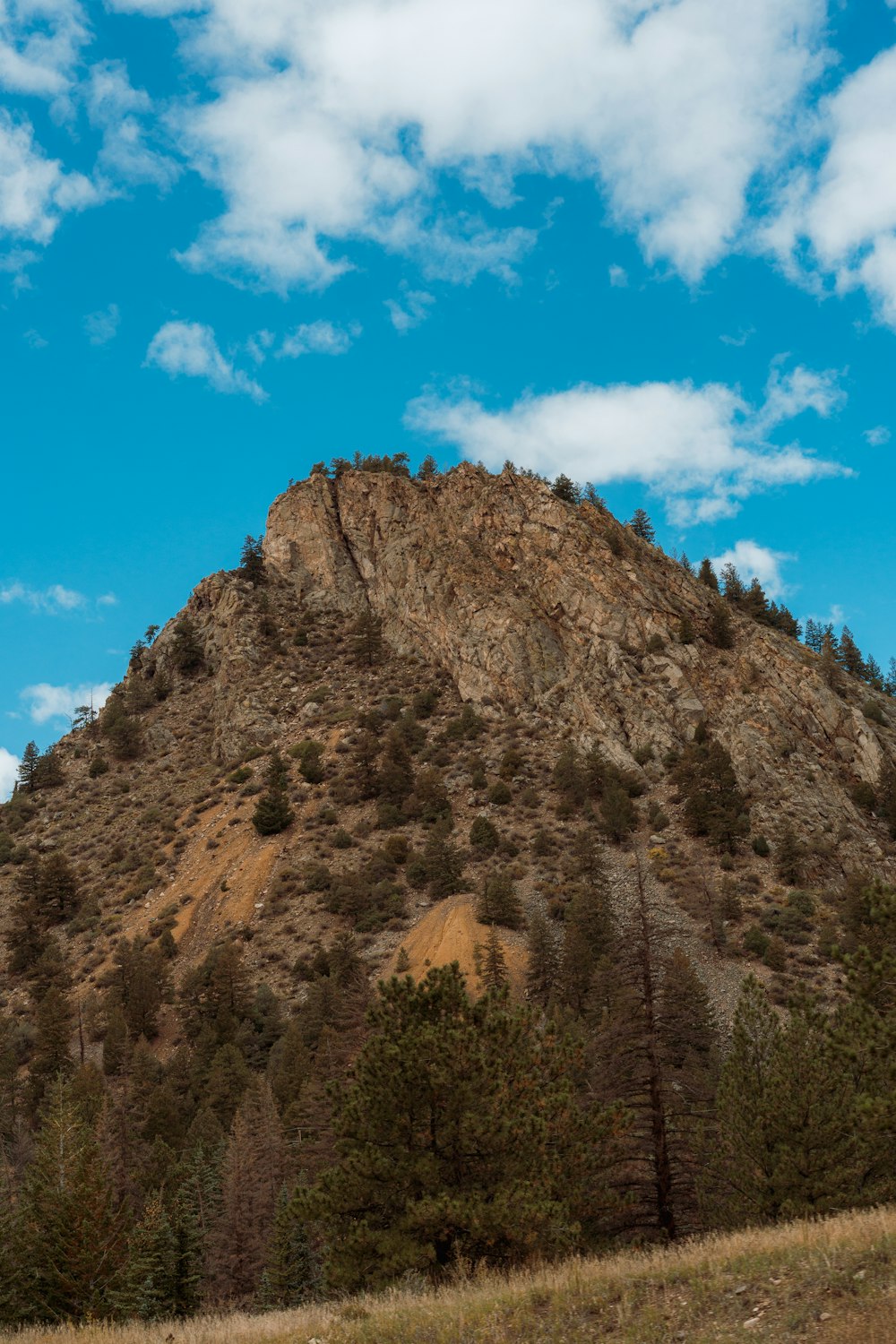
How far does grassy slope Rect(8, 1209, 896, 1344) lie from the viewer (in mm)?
8898

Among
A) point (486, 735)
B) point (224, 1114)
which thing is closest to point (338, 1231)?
point (224, 1114)

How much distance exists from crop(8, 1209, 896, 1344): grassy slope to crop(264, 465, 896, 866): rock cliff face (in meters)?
53.3

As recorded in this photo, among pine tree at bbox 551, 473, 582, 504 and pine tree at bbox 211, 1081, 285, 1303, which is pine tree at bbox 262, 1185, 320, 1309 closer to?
pine tree at bbox 211, 1081, 285, 1303

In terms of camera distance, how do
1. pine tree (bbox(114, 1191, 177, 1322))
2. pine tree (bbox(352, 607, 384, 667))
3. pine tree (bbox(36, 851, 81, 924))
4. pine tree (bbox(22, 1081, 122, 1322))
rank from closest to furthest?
1. pine tree (bbox(22, 1081, 122, 1322))
2. pine tree (bbox(114, 1191, 177, 1322))
3. pine tree (bbox(36, 851, 81, 924))
4. pine tree (bbox(352, 607, 384, 667))

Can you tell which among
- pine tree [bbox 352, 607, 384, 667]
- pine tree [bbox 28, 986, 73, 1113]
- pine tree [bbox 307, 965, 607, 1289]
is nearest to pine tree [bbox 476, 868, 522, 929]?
pine tree [bbox 28, 986, 73, 1113]

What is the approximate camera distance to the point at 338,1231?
53.8 ft

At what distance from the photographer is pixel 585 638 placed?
7781 cm

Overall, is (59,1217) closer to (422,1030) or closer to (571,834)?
(422,1030)

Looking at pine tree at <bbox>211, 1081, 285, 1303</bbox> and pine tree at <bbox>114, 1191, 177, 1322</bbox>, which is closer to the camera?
pine tree at <bbox>114, 1191, 177, 1322</bbox>

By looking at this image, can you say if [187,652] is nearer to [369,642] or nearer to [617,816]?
[369,642]

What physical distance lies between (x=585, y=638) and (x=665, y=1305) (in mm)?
69224

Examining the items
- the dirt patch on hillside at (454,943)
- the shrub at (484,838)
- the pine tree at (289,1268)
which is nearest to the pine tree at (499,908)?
the dirt patch on hillside at (454,943)

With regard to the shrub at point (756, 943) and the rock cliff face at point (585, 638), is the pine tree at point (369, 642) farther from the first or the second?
the shrub at point (756, 943)

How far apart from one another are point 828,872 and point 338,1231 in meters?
48.3
